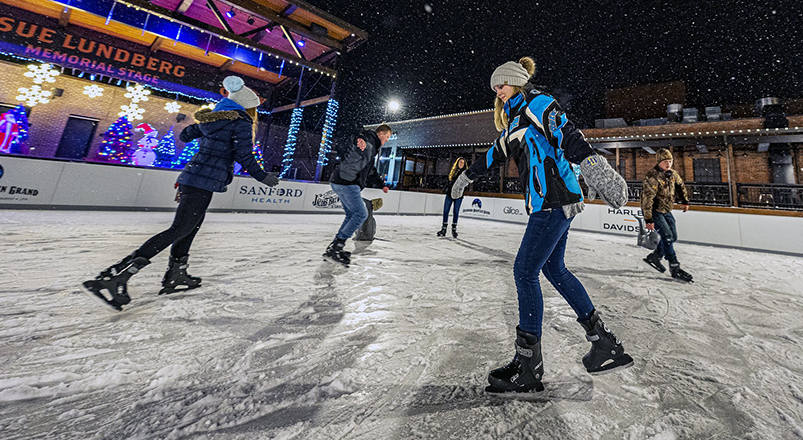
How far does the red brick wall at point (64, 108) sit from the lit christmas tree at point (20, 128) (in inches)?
10.3

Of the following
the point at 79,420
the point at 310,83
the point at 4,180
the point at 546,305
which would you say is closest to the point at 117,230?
the point at 4,180

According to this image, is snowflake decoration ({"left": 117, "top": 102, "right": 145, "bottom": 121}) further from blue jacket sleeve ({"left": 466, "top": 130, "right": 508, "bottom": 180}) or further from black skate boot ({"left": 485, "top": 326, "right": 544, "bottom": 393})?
black skate boot ({"left": 485, "top": 326, "right": 544, "bottom": 393})

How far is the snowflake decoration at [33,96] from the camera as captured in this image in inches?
384

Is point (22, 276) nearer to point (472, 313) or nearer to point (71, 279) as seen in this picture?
point (71, 279)

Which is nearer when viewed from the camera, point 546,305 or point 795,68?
point 546,305

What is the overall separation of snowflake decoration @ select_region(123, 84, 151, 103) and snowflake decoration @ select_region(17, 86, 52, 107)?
7.37 ft

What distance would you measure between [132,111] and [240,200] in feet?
27.0

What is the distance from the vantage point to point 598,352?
1.27 metres

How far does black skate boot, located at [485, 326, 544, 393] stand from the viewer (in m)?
1.13

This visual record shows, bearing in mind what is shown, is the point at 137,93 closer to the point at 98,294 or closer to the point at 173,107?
the point at 173,107

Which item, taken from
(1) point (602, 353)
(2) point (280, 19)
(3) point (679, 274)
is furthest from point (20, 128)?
(3) point (679, 274)

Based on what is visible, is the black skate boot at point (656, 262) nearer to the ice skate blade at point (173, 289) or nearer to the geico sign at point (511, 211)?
the ice skate blade at point (173, 289)

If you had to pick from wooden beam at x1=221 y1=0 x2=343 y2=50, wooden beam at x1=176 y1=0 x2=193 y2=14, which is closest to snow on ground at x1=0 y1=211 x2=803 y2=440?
wooden beam at x1=221 y1=0 x2=343 y2=50

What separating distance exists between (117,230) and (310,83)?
406 inches
